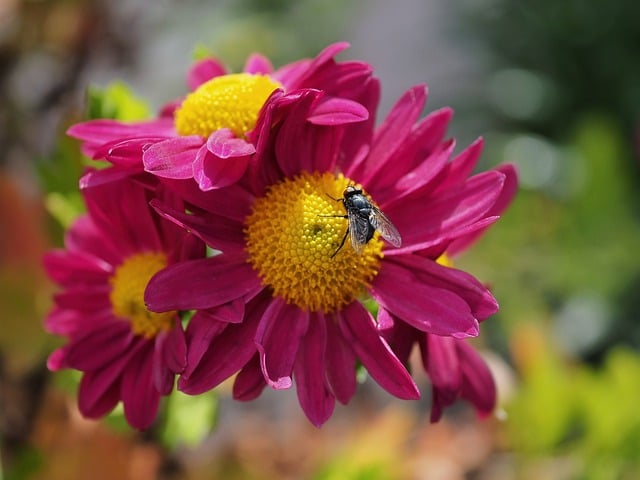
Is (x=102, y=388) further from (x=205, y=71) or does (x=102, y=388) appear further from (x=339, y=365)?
(x=205, y=71)

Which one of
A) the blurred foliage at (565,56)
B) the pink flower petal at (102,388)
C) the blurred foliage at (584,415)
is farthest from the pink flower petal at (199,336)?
the blurred foliage at (565,56)

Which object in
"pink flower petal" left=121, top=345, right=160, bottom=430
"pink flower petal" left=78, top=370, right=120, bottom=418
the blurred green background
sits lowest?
the blurred green background

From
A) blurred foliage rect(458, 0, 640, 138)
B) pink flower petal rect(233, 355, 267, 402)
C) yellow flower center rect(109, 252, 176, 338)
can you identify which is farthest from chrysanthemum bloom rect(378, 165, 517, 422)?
blurred foliage rect(458, 0, 640, 138)

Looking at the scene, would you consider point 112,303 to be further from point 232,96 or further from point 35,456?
point 35,456

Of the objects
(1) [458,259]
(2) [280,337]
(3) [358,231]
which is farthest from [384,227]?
Answer: (1) [458,259]

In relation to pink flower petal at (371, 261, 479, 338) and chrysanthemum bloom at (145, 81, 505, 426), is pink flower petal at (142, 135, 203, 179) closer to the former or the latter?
chrysanthemum bloom at (145, 81, 505, 426)
